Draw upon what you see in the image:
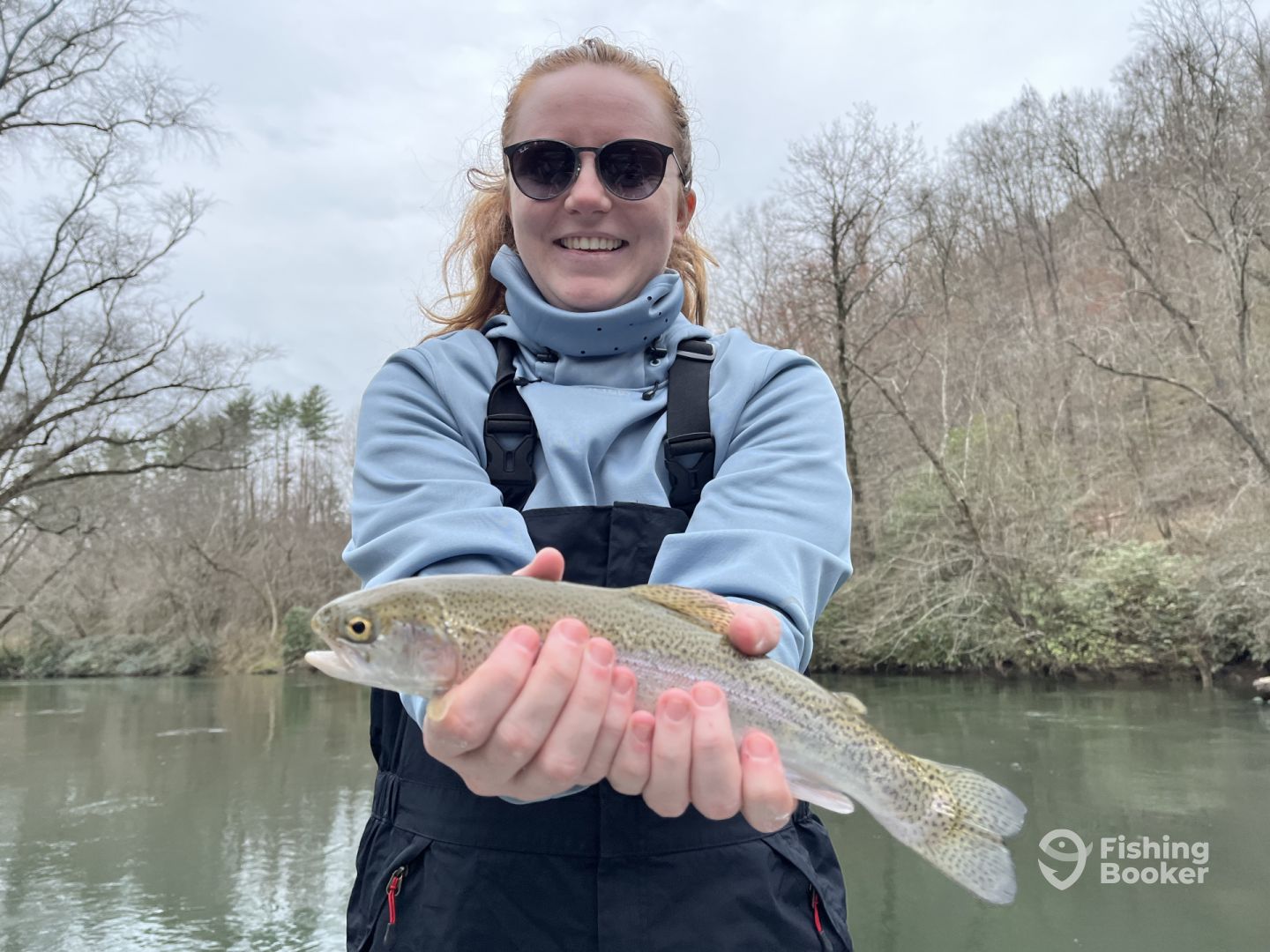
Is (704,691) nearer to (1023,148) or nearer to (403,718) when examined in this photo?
(403,718)

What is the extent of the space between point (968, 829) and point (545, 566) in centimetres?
120

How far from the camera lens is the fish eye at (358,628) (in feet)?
6.00

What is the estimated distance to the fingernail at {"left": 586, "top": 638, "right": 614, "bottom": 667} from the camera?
1.62 meters

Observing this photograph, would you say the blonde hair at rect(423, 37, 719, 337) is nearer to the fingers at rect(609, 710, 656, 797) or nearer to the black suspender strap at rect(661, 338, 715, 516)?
the black suspender strap at rect(661, 338, 715, 516)

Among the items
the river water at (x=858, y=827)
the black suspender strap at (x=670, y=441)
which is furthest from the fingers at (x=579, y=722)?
the river water at (x=858, y=827)

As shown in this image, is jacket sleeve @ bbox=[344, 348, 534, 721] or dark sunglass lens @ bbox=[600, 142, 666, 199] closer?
jacket sleeve @ bbox=[344, 348, 534, 721]

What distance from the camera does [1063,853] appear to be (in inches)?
303

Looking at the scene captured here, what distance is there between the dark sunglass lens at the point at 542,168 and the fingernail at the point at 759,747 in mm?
1616

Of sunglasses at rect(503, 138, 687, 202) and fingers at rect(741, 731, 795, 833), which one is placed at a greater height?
sunglasses at rect(503, 138, 687, 202)

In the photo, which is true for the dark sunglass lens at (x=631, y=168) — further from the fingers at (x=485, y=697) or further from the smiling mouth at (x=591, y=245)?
the fingers at (x=485, y=697)

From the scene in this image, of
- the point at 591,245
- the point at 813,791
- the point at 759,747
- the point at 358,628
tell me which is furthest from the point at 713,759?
the point at 591,245

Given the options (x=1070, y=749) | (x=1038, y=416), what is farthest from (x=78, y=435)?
(x=1038, y=416)

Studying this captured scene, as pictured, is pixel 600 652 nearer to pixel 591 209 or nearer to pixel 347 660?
pixel 347 660

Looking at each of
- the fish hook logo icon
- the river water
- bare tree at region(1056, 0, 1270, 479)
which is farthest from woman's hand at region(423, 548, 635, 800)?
bare tree at region(1056, 0, 1270, 479)
